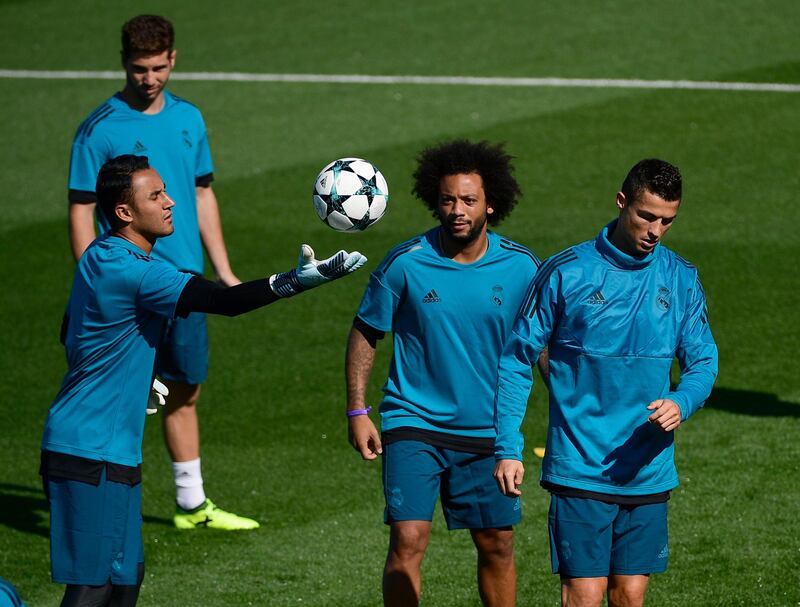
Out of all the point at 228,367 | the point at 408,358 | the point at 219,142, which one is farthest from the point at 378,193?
the point at 219,142

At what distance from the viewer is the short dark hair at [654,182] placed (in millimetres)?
5723

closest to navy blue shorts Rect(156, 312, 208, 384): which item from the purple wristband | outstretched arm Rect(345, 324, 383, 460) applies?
outstretched arm Rect(345, 324, 383, 460)

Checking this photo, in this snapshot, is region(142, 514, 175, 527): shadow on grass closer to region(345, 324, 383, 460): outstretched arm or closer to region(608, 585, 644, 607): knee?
region(345, 324, 383, 460): outstretched arm

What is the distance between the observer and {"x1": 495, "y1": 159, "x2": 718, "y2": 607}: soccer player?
228 inches

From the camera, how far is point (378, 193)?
729 centimetres

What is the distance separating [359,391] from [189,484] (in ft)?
8.22

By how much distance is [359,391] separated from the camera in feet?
22.0

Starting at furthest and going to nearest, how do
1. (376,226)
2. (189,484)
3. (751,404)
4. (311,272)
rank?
(376,226), (751,404), (189,484), (311,272)

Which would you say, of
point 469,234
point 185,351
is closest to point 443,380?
point 469,234

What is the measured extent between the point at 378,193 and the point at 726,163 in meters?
10.6

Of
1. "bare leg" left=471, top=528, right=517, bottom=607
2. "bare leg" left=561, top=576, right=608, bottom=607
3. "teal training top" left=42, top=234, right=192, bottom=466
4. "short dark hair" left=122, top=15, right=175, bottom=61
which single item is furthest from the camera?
"short dark hair" left=122, top=15, right=175, bottom=61

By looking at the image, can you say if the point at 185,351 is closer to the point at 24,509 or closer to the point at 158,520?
the point at 158,520

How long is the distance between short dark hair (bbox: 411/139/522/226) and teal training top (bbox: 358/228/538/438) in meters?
0.39

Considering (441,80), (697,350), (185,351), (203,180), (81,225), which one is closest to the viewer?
(697,350)
